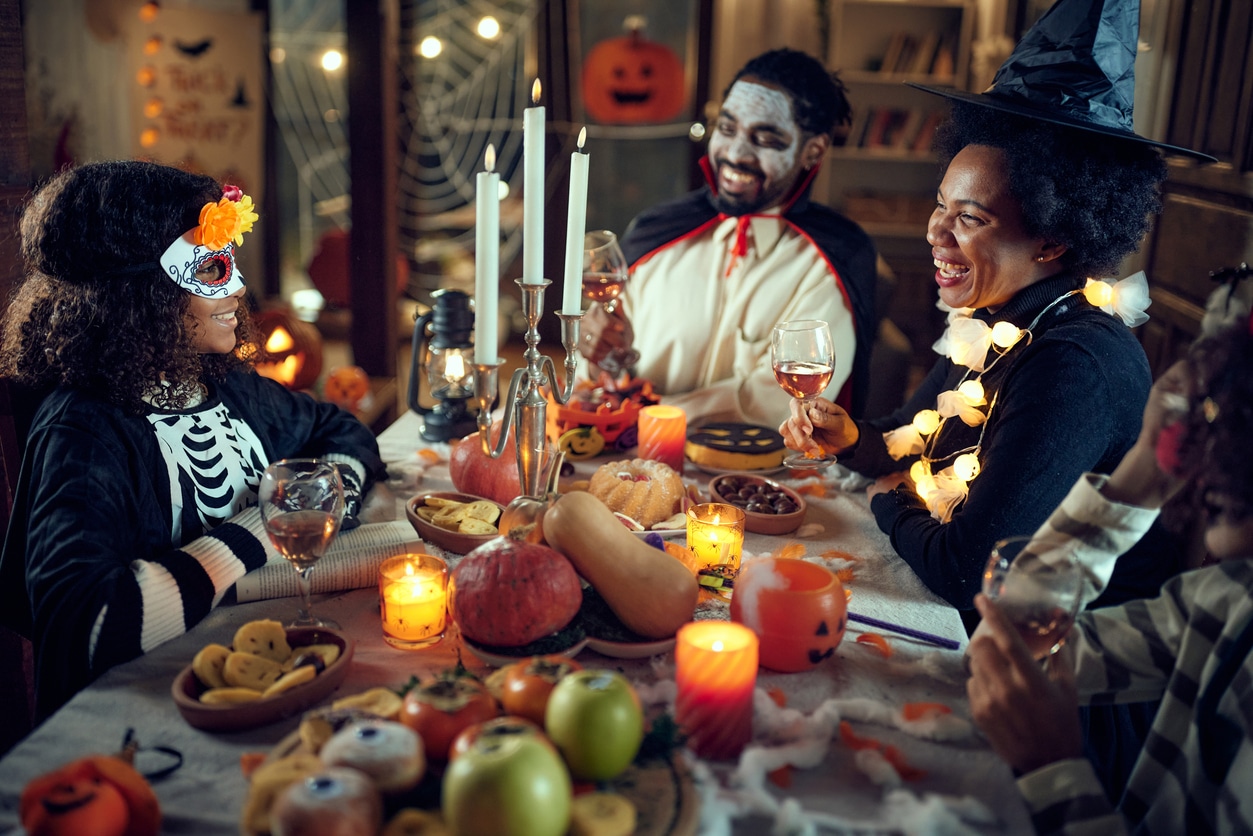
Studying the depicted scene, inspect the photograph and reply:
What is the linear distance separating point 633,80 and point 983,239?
194 inches

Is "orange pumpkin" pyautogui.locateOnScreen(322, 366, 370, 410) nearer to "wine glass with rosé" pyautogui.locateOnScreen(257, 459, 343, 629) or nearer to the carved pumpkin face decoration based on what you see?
"wine glass with rosé" pyautogui.locateOnScreen(257, 459, 343, 629)

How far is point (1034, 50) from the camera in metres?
1.96

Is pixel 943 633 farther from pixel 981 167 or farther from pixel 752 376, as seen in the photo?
pixel 752 376

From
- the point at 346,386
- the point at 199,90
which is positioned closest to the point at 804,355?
the point at 346,386

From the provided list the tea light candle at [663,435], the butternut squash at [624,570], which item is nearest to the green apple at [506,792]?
the butternut squash at [624,570]

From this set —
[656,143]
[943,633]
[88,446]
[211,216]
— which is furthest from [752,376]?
[656,143]

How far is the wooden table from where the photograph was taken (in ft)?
3.58

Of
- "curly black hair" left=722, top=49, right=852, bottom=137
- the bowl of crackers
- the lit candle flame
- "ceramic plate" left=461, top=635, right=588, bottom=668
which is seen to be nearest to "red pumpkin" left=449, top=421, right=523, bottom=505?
the bowl of crackers

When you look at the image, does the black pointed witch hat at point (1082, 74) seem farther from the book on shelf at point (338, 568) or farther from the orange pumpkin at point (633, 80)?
the orange pumpkin at point (633, 80)

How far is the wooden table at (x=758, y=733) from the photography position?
109 cm

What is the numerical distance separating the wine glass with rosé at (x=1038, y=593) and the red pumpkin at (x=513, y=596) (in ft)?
1.88

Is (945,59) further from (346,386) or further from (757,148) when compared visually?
(346,386)

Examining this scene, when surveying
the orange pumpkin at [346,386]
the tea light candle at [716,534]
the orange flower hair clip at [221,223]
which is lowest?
the orange pumpkin at [346,386]

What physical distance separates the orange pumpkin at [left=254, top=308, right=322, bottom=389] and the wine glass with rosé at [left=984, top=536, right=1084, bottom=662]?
3076mm
